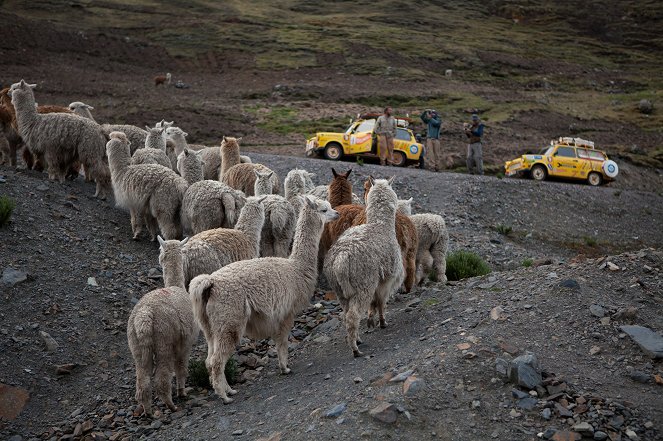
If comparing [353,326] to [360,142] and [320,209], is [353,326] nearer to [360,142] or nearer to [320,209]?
[320,209]

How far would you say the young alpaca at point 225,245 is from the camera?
10.3 m

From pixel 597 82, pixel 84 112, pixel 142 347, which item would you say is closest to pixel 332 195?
pixel 142 347

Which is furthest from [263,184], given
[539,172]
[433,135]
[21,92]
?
[539,172]

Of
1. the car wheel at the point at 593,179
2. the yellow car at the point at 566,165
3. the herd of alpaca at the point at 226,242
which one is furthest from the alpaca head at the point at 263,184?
the car wheel at the point at 593,179

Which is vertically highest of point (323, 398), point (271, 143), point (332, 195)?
point (332, 195)

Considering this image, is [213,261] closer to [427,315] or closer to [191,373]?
[191,373]

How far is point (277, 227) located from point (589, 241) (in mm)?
12697

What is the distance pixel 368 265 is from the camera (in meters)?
9.23

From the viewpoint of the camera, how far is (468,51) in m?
63.5

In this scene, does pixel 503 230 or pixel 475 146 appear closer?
pixel 503 230

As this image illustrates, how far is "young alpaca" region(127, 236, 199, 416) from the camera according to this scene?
27.5 ft

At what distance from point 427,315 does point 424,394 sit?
8.54 feet

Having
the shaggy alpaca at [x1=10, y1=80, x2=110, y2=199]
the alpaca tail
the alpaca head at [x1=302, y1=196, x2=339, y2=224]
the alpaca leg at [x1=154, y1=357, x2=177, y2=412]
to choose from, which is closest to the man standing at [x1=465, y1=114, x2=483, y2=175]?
the shaggy alpaca at [x1=10, y1=80, x2=110, y2=199]


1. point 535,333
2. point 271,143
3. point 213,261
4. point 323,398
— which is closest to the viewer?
point 323,398
